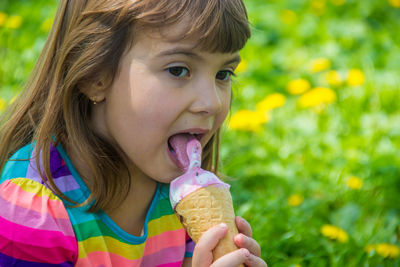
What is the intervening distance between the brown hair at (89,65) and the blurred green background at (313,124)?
68 cm

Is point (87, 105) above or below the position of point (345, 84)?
above

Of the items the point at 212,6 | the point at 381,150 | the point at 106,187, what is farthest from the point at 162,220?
the point at 381,150

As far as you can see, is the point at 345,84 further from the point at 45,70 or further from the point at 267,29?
the point at 45,70

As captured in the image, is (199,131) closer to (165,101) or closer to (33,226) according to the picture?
(165,101)

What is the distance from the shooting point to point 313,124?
292 cm

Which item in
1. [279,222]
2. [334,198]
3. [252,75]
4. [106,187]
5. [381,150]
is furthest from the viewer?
[252,75]

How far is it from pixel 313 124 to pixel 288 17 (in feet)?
4.74

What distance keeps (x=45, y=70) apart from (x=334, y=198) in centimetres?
139

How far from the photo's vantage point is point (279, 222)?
2160 mm

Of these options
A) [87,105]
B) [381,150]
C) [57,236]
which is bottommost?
[381,150]

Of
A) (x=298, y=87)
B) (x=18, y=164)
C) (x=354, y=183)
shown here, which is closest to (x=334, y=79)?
(x=298, y=87)

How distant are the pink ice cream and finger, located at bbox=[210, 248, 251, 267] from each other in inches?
7.6

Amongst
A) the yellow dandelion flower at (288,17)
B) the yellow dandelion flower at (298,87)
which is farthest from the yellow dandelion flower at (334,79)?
the yellow dandelion flower at (288,17)

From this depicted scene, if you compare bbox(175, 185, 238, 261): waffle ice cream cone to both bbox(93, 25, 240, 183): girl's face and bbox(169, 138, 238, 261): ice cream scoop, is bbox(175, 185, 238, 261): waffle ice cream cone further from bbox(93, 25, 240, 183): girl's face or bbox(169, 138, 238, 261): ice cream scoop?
bbox(93, 25, 240, 183): girl's face
